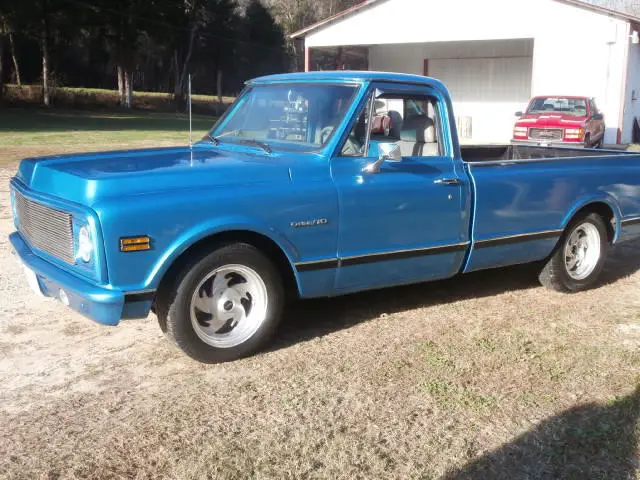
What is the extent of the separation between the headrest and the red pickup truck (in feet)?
49.1

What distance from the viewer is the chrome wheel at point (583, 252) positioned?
21.3 ft

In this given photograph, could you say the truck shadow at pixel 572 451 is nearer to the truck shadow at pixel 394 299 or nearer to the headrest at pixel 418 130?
the truck shadow at pixel 394 299

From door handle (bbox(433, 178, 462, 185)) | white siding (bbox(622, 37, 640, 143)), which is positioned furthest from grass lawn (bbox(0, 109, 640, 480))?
white siding (bbox(622, 37, 640, 143))

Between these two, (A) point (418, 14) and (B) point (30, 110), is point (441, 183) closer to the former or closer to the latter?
(A) point (418, 14)

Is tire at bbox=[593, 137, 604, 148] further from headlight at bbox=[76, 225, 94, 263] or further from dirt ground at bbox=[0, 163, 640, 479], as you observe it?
headlight at bbox=[76, 225, 94, 263]

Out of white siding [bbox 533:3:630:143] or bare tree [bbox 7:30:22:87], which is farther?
bare tree [bbox 7:30:22:87]

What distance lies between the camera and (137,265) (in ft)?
13.4

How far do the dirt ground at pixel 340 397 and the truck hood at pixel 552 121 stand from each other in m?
15.2

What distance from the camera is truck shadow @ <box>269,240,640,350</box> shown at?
539cm

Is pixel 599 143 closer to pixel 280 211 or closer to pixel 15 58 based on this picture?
pixel 280 211

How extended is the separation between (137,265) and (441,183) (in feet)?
7.52

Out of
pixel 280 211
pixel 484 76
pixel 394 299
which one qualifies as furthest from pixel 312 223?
pixel 484 76

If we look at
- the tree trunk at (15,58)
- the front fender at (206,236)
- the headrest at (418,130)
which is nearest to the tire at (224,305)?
the front fender at (206,236)

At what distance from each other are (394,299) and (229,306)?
1.96m
